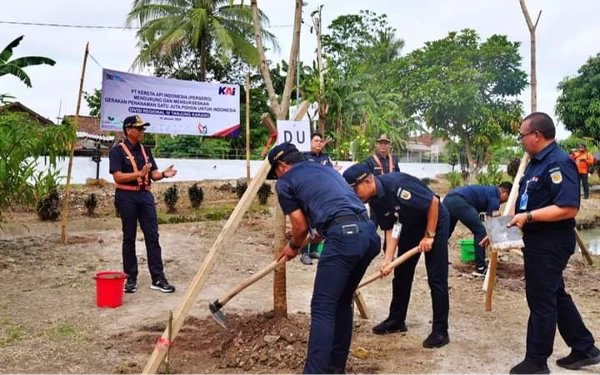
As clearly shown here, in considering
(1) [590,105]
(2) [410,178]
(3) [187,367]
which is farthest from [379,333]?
(1) [590,105]

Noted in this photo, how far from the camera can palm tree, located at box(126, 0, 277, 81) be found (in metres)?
25.0

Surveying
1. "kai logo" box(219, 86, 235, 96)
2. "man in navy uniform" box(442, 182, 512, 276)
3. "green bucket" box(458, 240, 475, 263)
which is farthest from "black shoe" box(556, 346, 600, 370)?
"kai logo" box(219, 86, 235, 96)

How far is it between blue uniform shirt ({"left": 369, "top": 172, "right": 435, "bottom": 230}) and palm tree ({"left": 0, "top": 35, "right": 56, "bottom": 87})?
25.2 ft

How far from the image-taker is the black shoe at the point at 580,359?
3.91 m

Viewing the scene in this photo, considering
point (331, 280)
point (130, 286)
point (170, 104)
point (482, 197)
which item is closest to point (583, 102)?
point (482, 197)

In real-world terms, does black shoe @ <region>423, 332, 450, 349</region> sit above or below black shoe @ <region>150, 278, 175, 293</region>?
below

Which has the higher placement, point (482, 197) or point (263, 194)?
point (482, 197)

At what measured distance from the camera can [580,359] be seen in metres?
3.93

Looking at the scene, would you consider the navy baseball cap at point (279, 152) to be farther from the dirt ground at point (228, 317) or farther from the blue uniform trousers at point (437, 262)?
the blue uniform trousers at point (437, 262)

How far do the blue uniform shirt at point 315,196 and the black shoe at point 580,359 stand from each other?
1.99 metres

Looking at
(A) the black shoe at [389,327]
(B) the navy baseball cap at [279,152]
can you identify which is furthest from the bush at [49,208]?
(B) the navy baseball cap at [279,152]

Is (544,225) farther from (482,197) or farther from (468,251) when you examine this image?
(468,251)

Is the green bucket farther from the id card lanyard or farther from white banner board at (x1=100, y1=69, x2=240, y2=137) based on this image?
white banner board at (x1=100, y1=69, x2=240, y2=137)

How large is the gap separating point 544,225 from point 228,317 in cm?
277
